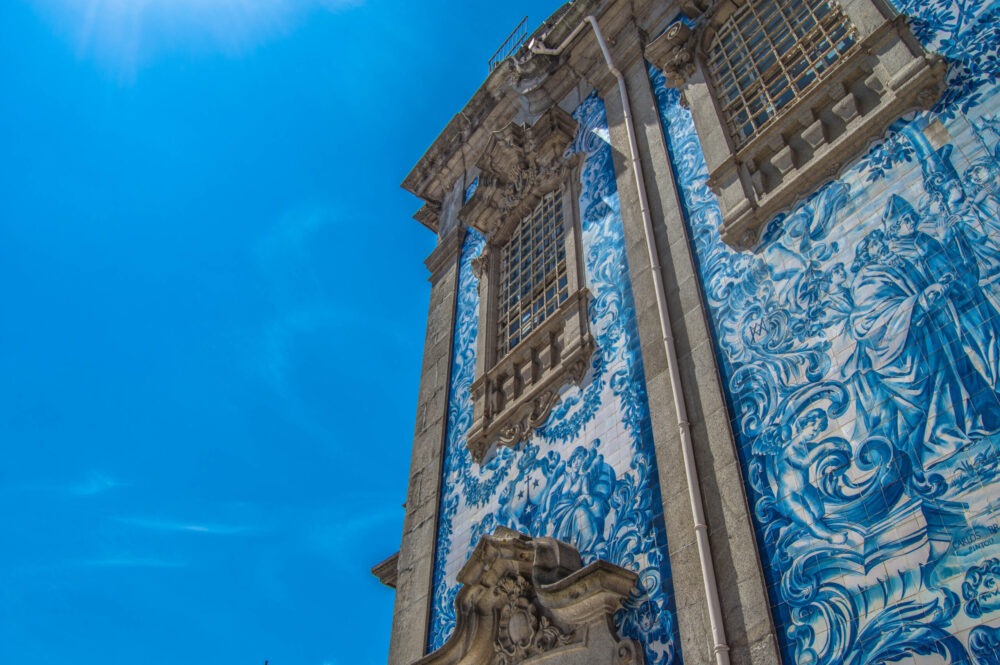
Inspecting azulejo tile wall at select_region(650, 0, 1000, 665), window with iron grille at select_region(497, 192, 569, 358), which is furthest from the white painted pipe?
window with iron grille at select_region(497, 192, 569, 358)

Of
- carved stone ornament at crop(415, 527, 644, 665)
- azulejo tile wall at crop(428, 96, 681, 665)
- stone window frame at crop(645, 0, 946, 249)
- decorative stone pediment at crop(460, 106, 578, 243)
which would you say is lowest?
carved stone ornament at crop(415, 527, 644, 665)

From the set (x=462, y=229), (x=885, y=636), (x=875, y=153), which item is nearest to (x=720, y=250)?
(x=875, y=153)

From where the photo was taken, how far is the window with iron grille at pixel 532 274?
338 inches

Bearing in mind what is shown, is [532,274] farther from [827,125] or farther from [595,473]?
[827,125]

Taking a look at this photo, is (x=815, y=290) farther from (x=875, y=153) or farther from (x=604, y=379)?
(x=604, y=379)

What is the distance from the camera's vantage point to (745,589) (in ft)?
15.5

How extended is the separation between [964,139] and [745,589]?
Result: 319 cm

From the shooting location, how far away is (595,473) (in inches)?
253

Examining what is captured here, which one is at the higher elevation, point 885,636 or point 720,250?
point 720,250

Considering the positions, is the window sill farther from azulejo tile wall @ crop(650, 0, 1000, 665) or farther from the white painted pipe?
azulejo tile wall @ crop(650, 0, 1000, 665)

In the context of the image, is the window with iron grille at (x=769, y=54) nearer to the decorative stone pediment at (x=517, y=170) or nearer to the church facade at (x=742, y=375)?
the church facade at (x=742, y=375)

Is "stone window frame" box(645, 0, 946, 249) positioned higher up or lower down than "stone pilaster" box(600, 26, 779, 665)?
higher up

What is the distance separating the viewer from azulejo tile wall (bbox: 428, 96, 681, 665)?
558 cm

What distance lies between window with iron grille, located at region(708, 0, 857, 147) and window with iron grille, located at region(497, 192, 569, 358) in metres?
2.31
